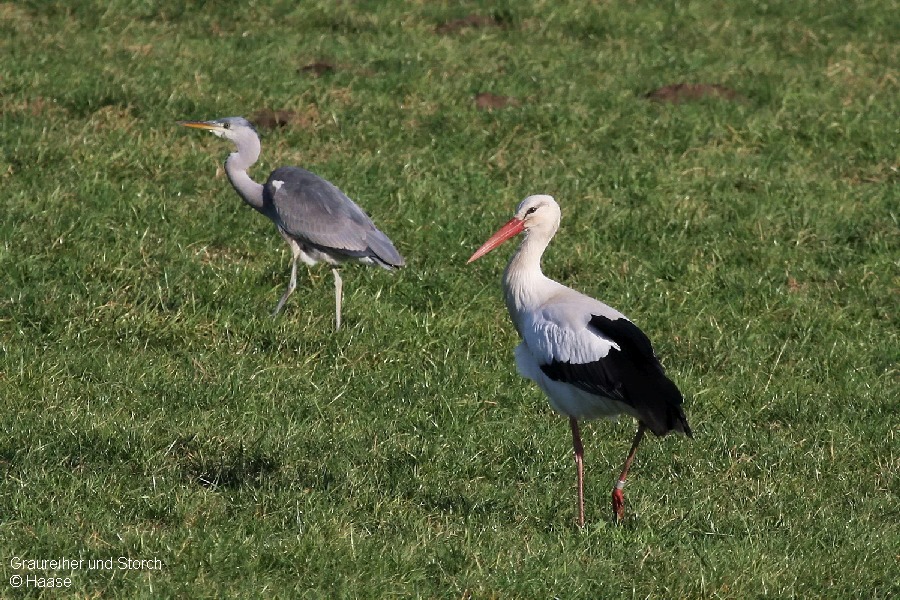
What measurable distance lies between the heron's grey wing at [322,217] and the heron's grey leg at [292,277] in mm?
78

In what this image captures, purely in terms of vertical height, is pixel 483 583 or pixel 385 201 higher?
pixel 483 583

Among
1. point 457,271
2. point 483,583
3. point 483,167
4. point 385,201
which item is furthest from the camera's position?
point 483,167

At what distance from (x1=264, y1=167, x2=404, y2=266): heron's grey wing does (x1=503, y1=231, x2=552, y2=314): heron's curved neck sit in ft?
7.08

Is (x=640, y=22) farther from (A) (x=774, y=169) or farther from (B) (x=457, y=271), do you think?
(B) (x=457, y=271)

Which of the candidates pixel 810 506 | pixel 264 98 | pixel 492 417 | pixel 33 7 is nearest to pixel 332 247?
pixel 492 417

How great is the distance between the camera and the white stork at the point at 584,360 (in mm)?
5723

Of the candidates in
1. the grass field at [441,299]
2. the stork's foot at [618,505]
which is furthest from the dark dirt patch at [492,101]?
the stork's foot at [618,505]

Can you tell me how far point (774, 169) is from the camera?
35.8ft

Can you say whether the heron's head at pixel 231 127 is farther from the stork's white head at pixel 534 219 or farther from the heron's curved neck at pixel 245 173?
the stork's white head at pixel 534 219

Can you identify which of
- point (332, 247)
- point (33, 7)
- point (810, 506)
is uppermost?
point (810, 506)

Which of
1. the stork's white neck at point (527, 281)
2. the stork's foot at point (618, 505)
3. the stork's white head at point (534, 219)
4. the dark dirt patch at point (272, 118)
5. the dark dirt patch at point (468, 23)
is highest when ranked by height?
the stork's white head at point (534, 219)

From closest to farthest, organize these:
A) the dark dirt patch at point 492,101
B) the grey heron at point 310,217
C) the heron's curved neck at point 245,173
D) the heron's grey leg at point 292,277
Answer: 1. the heron's grey leg at point 292,277
2. the grey heron at point 310,217
3. the heron's curved neck at point 245,173
4. the dark dirt patch at point 492,101

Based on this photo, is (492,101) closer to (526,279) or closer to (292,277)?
(292,277)

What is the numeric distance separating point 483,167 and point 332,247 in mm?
2255
